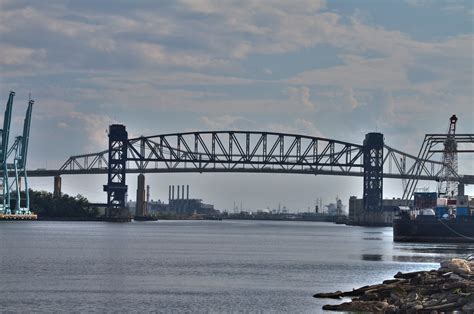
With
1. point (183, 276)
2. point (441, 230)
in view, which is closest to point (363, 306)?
point (183, 276)

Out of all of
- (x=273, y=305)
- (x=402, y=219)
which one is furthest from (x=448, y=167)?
(x=273, y=305)

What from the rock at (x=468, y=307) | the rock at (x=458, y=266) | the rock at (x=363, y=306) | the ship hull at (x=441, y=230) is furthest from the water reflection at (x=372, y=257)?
the rock at (x=468, y=307)

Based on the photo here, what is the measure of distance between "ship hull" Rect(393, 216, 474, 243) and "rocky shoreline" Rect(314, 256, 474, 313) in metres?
71.1

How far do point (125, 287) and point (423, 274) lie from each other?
15374 millimetres

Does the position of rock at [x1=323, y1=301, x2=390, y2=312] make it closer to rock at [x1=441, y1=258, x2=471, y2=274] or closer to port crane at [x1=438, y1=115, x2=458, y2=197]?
rock at [x1=441, y1=258, x2=471, y2=274]

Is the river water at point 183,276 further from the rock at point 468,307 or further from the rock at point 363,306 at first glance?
the rock at point 468,307

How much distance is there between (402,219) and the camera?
135625mm

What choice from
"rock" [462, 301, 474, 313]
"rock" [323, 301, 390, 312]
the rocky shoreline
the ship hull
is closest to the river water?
"rock" [323, 301, 390, 312]

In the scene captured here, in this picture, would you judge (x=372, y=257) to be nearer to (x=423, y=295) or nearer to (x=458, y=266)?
(x=458, y=266)

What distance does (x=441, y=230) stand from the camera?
12781 centimetres

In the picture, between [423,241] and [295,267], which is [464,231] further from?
[295,267]

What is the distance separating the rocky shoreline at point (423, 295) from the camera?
4544 cm

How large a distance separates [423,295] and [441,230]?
80.2m

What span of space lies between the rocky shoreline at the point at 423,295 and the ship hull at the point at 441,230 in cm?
7107
